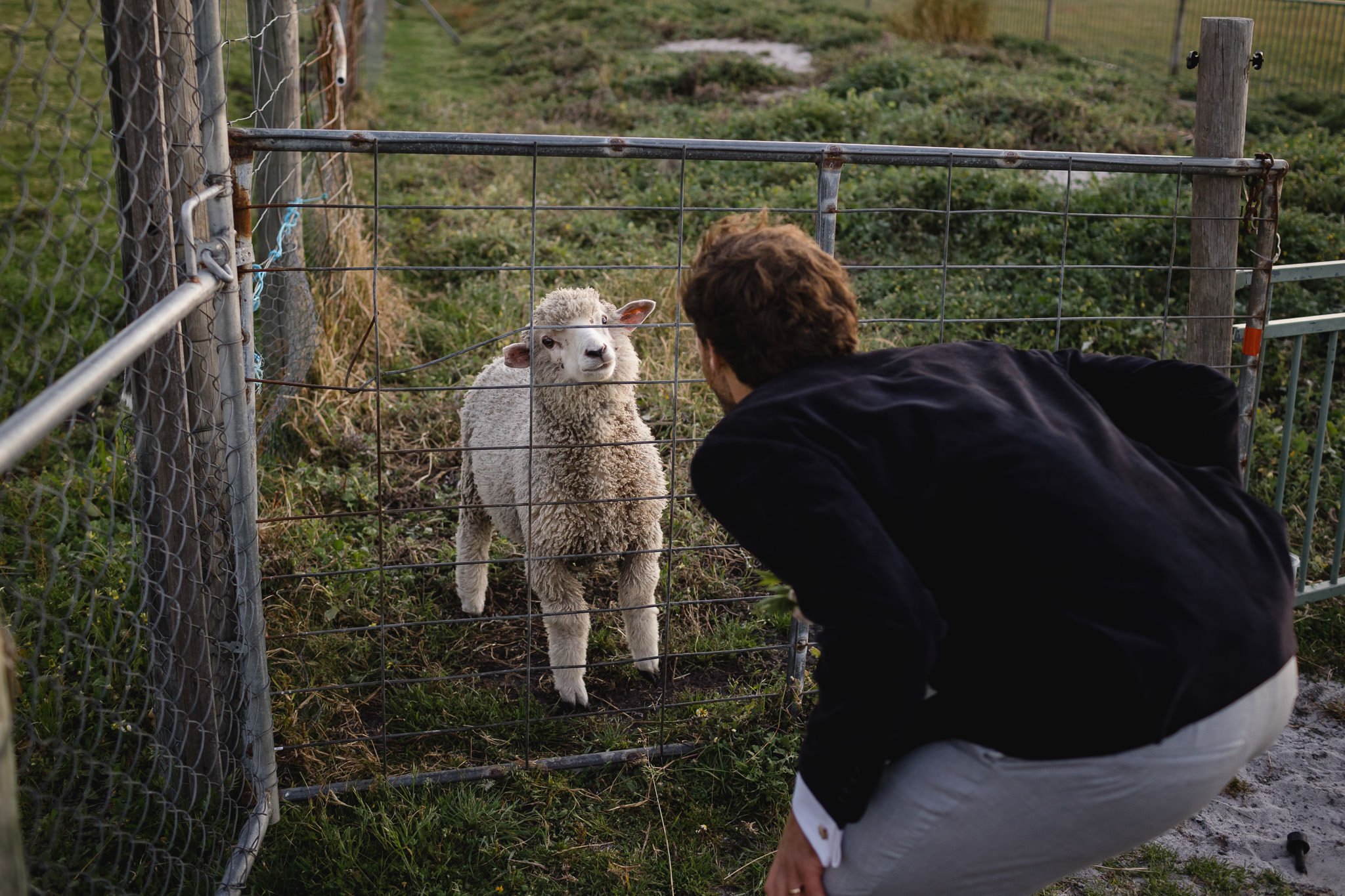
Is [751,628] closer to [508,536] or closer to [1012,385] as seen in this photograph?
[508,536]

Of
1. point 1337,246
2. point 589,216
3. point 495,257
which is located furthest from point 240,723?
point 1337,246

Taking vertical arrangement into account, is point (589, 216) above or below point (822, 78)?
below

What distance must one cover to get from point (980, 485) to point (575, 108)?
12218 millimetres

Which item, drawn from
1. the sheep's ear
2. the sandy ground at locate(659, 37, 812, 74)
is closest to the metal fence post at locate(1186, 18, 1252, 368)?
the sheep's ear

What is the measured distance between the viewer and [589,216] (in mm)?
8992

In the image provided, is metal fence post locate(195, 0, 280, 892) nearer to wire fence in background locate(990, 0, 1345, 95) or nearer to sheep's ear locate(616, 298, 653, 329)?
sheep's ear locate(616, 298, 653, 329)

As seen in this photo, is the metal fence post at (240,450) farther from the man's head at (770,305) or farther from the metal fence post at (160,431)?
the man's head at (770,305)

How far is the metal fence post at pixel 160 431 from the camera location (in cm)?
253

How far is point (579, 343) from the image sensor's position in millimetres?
3701

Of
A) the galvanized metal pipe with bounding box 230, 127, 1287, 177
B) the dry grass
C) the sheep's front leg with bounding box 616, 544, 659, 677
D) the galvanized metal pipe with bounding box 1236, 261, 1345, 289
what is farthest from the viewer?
the dry grass

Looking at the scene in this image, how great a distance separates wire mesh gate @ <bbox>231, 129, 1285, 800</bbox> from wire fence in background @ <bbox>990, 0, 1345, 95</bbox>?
459 centimetres

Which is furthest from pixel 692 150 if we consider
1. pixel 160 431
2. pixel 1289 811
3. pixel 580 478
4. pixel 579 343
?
pixel 1289 811

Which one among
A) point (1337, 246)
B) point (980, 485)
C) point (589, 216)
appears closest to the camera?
point (980, 485)

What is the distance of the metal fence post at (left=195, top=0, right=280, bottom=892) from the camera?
264 centimetres
